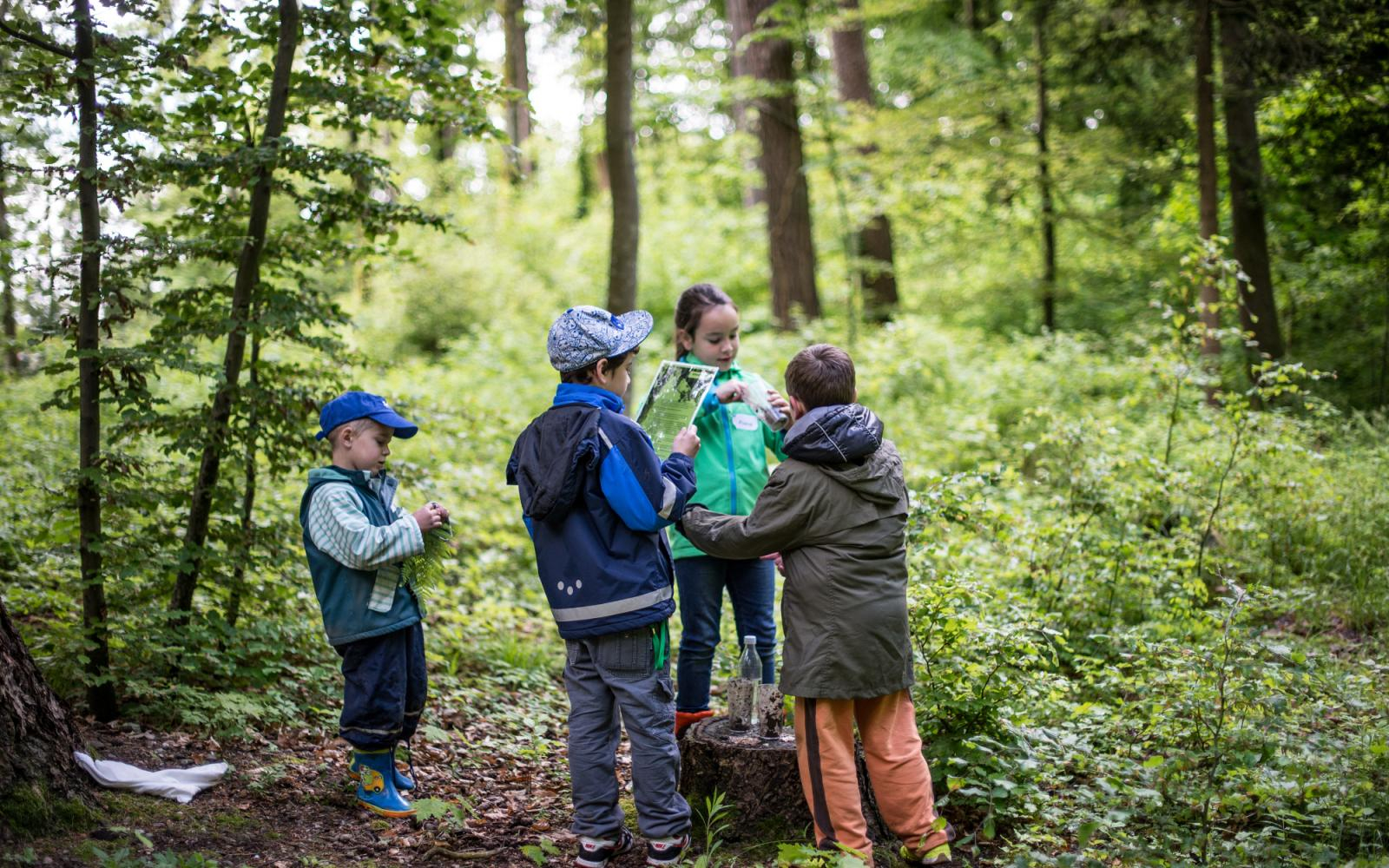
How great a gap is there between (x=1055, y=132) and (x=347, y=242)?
38.7 feet

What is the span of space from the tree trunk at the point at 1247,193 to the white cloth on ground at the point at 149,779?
11.0 metres

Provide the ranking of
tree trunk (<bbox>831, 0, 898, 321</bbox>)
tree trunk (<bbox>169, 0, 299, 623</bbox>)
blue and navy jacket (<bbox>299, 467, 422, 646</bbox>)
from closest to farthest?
1. blue and navy jacket (<bbox>299, 467, 422, 646</bbox>)
2. tree trunk (<bbox>169, 0, 299, 623</bbox>)
3. tree trunk (<bbox>831, 0, 898, 321</bbox>)

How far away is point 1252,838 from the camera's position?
3.54 meters

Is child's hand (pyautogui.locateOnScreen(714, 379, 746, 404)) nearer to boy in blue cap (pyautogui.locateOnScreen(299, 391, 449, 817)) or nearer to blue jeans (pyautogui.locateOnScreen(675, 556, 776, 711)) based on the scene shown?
blue jeans (pyautogui.locateOnScreen(675, 556, 776, 711))

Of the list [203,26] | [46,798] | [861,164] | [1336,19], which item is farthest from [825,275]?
[46,798]

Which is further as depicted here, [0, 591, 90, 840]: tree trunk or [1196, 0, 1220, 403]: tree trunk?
[1196, 0, 1220, 403]: tree trunk

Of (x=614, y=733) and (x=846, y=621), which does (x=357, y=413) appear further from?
(x=846, y=621)

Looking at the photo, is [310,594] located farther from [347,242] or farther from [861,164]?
[861,164]

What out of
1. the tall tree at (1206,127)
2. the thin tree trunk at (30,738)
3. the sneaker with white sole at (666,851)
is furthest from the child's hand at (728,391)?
the tall tree at (1206,127)

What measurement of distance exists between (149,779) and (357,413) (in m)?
1.59

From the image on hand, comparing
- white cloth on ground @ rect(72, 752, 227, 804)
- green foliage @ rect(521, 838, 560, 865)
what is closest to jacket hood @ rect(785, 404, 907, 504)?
green foliage @ rect(521, 838, 560, 865)

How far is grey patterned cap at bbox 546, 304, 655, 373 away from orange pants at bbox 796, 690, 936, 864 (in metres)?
1.45

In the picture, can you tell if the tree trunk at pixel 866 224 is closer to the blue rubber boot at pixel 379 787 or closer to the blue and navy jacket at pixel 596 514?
the blue and navy jacket at pixel 596 514

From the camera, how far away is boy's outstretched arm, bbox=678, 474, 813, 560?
3643mm
